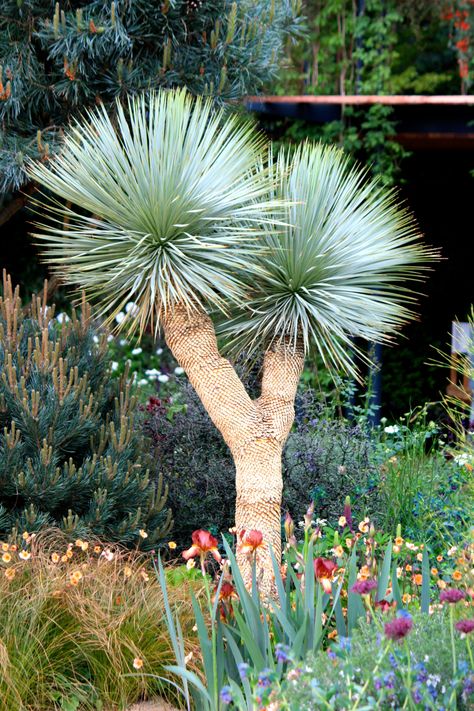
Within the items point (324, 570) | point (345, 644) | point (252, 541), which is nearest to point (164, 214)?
point (252, 541)

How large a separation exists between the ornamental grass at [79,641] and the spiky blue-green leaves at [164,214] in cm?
104

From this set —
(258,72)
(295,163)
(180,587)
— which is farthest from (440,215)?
(180,587)

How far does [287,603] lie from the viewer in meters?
2.84

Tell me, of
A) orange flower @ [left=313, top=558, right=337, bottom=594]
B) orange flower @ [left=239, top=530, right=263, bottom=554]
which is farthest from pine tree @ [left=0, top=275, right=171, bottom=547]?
orange flower @ [left=313, top=558, right=337, bottom=594]

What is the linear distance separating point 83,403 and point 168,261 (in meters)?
0.92

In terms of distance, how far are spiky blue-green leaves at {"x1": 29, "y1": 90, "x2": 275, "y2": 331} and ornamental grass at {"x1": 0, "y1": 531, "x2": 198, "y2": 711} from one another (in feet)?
3.42

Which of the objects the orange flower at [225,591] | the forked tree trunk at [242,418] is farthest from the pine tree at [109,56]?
the orange flower at [225,591]

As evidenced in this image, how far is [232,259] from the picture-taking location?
3.61 metres

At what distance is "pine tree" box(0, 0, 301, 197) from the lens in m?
5.62

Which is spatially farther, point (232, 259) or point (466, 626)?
point (232, 259)

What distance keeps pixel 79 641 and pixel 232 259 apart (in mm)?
1567

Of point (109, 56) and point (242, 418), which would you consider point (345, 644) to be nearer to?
point (242, 418)

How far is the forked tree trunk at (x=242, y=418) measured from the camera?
11.7 feet

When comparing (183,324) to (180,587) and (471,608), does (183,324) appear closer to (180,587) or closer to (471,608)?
(180,587)
